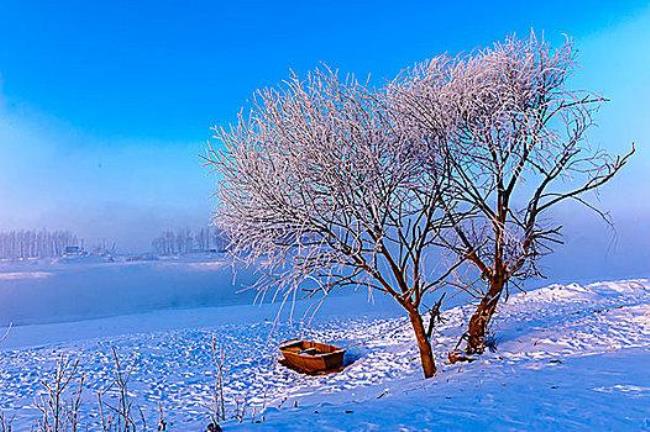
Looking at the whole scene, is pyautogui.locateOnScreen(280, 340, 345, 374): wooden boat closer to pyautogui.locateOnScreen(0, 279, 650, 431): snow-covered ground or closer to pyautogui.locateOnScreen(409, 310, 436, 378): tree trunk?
pyautogui.locateOnScreen(0, 279, 650, 431): snow-covered ground

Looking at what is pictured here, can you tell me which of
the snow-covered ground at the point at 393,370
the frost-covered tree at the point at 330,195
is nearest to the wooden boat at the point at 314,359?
the snow-covered ground at the point at 393,370

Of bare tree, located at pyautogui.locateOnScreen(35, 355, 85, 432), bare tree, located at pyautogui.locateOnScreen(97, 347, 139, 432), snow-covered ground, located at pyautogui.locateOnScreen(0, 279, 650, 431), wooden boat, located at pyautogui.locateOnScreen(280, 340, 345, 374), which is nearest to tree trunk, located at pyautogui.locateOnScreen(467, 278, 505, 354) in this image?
snow-covered ground, located at pyautogui.locateOnScreen(0, 279, 650, 431)

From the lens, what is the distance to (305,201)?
28.7ft

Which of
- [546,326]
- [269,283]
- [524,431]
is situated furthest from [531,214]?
[524,431]

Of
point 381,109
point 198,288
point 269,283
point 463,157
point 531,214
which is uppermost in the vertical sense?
point 381,109

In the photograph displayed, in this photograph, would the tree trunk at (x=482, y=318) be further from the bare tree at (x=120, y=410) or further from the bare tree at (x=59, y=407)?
the bare tree at (x=59, y=407)

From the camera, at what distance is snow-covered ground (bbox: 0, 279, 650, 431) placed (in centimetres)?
498

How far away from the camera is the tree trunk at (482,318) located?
10.2m

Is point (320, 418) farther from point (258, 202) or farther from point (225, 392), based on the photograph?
point (225, 392)

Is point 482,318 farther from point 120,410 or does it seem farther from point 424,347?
point 120,410

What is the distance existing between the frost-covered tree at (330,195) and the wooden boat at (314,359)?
2484 millimetres

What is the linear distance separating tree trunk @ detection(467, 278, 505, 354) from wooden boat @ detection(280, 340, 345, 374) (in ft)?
9.82

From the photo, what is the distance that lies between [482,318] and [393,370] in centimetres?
217

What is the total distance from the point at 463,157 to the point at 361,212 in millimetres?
2486
